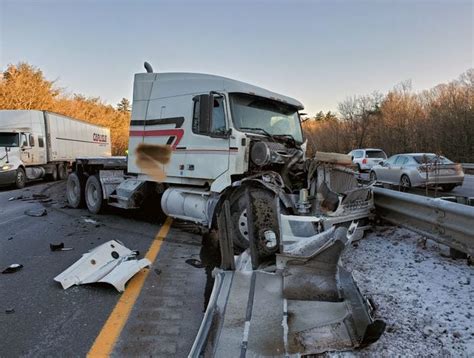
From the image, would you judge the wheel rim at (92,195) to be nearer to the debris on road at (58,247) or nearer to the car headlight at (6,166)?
the debris on road at (58,247)

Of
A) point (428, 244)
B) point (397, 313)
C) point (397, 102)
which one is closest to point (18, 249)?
point (397, 313)

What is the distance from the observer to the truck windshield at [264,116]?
20.7 feet

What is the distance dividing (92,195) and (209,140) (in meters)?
4.76

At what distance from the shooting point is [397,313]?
9.93ft

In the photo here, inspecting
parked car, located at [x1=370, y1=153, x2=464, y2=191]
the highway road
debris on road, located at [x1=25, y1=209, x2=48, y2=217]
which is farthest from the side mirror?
parked car, located at [x1=370, y1=153, x2=464, y2=191]

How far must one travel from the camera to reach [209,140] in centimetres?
648

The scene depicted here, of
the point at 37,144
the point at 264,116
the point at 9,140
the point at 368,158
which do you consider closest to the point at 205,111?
the point at 264,116

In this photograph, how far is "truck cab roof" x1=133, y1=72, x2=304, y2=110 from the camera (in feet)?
21.1

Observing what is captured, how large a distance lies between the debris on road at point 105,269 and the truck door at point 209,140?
7.14 feet

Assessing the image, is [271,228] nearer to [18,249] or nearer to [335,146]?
[18,249]

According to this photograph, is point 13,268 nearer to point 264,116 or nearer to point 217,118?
point 217,118

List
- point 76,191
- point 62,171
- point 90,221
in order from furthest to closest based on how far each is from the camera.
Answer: point 62,171 → point 76,191 → point 90,221

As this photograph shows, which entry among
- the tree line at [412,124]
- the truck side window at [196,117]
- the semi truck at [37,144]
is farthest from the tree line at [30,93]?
the truck side window at [196,117]

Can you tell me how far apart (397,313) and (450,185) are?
41.8 feet
